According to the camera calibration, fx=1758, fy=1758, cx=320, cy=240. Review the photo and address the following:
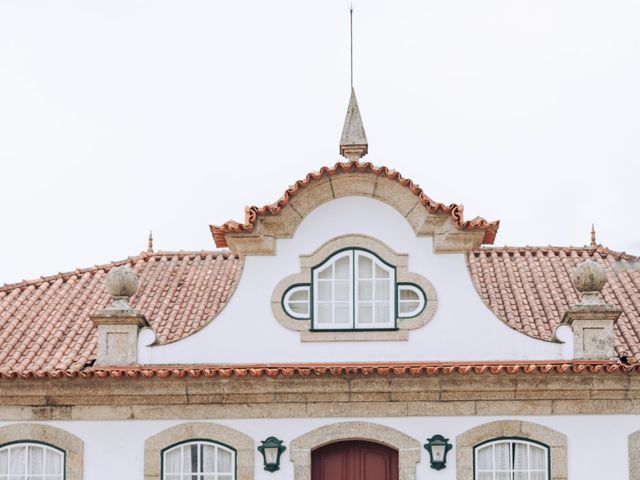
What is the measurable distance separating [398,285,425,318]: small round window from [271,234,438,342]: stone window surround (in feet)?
0.20

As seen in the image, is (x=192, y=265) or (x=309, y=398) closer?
(x=309, y=398)

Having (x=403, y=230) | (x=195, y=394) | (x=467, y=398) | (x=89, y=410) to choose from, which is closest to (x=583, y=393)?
(x=467, y=398)

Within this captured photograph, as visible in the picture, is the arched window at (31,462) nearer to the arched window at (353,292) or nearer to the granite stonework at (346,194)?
the granite stonework at (346,194)

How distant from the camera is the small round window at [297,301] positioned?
21.3 meters

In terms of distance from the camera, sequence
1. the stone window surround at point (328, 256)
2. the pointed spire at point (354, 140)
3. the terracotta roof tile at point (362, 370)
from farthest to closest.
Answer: the pointed spire at point (354, 140) → the stone window surround at point (328, 256) → the terracotta roof tile at point (362, 370)

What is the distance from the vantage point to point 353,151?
79.0ft

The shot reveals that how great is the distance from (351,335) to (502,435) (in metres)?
2.16

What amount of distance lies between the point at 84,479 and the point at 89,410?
0.83 metres

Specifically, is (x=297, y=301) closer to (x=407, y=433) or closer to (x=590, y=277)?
(x=407, y=433)

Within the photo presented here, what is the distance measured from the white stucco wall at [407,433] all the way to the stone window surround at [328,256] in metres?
1.01

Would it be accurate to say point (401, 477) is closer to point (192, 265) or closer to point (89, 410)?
point (89, 410)

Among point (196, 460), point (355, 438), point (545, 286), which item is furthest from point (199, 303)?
point (545, 286)

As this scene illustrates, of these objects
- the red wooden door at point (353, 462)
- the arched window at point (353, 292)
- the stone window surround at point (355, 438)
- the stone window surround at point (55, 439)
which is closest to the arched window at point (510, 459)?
the stone window surround at point (355, 438)

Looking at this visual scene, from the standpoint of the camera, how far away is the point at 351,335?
21172 millimetres
